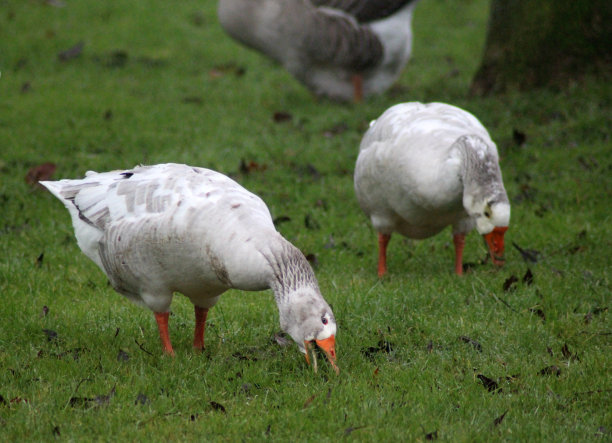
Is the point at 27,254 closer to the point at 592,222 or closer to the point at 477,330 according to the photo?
the point at 477,330

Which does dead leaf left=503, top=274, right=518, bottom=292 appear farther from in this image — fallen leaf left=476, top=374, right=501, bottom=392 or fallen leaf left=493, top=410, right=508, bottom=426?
fallen leaf left=493, top=410, right=508, bottom=426

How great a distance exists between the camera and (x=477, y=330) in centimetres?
511

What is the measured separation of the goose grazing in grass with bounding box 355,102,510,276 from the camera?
5.41 metres

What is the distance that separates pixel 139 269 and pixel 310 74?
24.5ft

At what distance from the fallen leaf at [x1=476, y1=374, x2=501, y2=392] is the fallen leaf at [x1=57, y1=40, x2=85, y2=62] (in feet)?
34.7

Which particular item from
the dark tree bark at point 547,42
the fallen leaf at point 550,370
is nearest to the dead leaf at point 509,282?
Answer: the fallen leaf at point 550,370

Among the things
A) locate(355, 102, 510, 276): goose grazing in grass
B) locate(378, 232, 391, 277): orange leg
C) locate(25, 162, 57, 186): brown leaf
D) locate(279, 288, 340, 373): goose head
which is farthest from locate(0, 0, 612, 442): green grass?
locate(355, 102, 510, 276): goose grazing in grass

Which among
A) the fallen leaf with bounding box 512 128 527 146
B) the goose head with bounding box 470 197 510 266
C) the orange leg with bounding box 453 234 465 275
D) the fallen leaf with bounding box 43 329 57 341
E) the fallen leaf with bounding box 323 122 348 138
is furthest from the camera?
the fallen leaf with bounding box 323 122 348 138

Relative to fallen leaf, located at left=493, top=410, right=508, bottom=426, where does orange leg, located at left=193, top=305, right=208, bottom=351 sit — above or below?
below

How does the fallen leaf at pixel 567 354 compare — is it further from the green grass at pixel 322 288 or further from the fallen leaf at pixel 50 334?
the fallen leaf at pixel 50 334

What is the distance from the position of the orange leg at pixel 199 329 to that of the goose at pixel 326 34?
700 centimetres

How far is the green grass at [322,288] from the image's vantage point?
158 inches

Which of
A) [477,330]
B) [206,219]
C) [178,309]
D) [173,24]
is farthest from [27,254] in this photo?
[173,24]

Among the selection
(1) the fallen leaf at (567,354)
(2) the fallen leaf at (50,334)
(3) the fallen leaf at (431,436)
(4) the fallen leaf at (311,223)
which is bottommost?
(4) the fallen leaf at (311,223)
